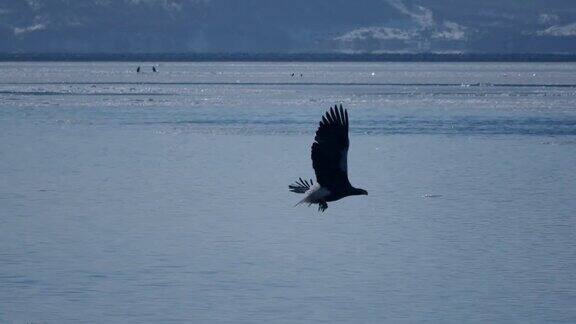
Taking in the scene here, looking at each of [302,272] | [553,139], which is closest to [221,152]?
[553,139]

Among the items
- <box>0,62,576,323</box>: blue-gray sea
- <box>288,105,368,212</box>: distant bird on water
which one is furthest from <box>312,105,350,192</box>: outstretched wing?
<box>0,62,576,323</box>: blue-gray sea

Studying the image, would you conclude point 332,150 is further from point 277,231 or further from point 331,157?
point 277,231

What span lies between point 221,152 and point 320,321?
15.3 metres

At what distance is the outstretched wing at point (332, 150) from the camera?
37.4 ft

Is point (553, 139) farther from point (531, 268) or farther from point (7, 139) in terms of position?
point (531, 268)

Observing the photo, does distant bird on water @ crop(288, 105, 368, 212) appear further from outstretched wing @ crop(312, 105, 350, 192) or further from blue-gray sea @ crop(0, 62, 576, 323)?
blue-gray sea @ crop(0, 62, 576, 323)

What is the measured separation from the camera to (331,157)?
37.7 ft

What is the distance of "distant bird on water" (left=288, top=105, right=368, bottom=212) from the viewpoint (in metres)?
11.4

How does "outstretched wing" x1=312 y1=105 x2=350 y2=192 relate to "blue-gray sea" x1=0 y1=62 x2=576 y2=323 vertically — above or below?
above

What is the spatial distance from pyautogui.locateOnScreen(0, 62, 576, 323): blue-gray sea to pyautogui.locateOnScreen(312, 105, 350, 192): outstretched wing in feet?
3.24

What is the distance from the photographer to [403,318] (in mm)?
Result: 11211

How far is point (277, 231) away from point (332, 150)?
404 centimetres

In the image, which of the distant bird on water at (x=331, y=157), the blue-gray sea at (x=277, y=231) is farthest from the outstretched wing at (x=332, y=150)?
the blue-gray sea at (x=277, y=231)

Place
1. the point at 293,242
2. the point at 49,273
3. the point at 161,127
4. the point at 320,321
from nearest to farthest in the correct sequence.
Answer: the point at 320,321 < the point at 49,273 < the point at 293,242 < the point at 161,127
